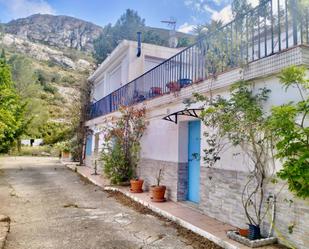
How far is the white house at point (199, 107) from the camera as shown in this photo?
17.5 ft

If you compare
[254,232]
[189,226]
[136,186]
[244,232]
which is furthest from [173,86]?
[254,232]

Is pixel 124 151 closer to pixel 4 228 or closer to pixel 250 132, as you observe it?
pixel 4 228

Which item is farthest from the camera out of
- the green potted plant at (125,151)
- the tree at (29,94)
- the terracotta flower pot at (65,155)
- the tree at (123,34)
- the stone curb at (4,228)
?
the tree at (29,94)

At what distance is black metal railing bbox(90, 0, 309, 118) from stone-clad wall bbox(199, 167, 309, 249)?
2509mm

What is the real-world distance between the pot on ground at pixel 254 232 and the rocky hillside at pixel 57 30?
112681 mm

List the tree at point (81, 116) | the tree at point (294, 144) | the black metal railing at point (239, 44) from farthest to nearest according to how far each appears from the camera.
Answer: the tree at point (81, 116), the black metal railing at point (239, 44), the tree at point (294, 144)

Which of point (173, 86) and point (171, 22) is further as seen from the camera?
point (171, 22)

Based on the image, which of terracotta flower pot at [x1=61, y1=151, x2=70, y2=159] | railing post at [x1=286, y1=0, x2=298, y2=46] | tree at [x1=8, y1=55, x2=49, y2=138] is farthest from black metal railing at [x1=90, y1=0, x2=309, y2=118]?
tree at [x1=8, y1=55, x2=49, y2=138]

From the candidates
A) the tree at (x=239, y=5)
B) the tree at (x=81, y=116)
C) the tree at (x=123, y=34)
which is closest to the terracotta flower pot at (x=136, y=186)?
the tree at (x=239, y=5)

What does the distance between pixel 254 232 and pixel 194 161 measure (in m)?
3.49

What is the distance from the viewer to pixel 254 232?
551 cm

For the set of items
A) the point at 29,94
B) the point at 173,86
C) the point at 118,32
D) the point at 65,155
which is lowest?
the point at 65,155

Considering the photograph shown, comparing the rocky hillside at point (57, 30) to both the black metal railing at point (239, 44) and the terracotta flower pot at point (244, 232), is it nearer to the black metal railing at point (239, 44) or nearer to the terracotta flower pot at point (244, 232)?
the black metal railing at point (239, 44)

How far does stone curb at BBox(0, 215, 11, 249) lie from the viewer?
5.86m
